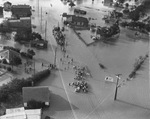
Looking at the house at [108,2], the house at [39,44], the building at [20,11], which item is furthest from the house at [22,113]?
the house at [108,2]

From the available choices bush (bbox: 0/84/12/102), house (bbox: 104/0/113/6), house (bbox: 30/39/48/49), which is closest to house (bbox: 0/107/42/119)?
bush (bbox: 0/84/12/102)

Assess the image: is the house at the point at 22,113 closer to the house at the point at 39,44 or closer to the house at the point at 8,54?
the house at the point at 8,54

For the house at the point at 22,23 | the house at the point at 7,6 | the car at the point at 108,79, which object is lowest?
the car at the point at 108,79

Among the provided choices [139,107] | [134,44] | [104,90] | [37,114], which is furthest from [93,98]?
[134,44]

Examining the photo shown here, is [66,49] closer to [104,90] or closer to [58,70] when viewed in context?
[58,70]

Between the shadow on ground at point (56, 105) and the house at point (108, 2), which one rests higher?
the house at point (108, 2)

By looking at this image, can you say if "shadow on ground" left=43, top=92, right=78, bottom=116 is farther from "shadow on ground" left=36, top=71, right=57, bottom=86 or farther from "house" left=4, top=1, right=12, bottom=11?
"house" left=4, top=1, right=12, bottom=11
